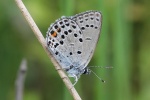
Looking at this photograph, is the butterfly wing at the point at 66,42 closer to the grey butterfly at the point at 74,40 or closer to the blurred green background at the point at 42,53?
the grey butterfly at the point at 74,40

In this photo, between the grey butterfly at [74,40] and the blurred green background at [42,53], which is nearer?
the grey butterfly at [74,40]

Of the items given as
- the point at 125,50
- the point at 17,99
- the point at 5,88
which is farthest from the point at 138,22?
the point at 17,99

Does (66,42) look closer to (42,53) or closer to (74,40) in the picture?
(74,40)

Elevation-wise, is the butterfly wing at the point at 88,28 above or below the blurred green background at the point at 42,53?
above

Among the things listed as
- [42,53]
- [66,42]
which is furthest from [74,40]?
[42,53]

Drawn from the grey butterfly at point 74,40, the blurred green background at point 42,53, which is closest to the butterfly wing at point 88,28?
the grey butterfly at point 74,40

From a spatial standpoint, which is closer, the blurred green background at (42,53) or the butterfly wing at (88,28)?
the butterfly wing at (88,28)

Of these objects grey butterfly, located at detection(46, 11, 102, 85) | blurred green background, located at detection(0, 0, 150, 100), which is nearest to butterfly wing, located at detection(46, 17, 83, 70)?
grey butterfly, located at detection(46, 11, 102, 85)
